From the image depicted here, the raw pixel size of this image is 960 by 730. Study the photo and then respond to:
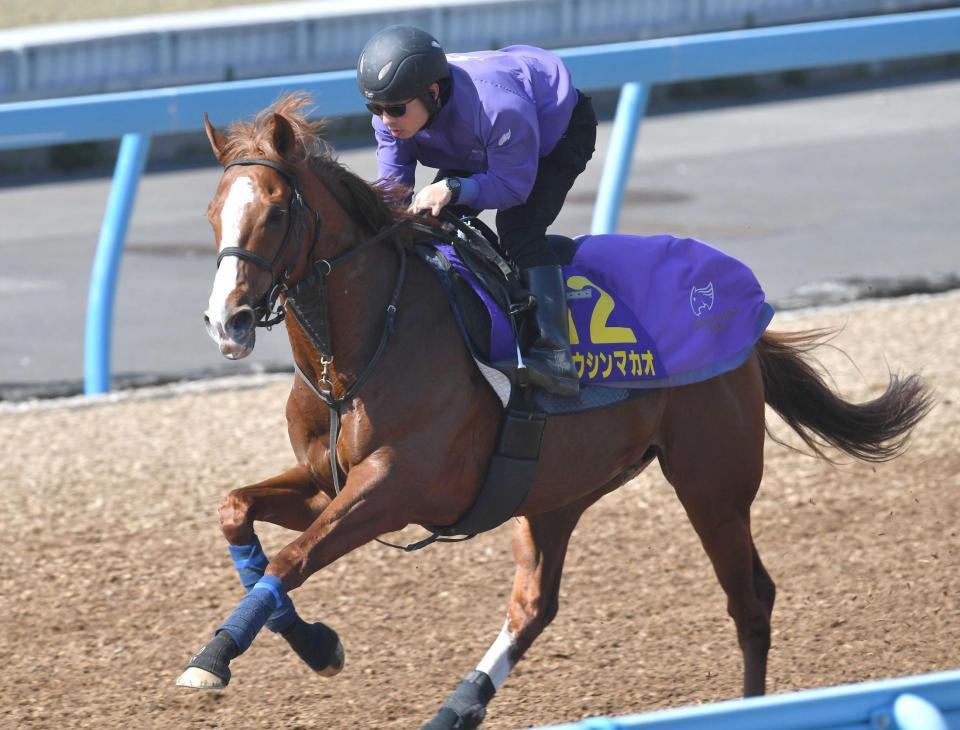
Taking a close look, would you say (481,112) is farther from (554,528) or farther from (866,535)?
(866,535)

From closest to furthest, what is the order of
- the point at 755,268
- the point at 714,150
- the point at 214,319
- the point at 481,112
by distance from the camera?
the point at 214,319, the point at 481,112, the point at 755,268, the point at 714,150

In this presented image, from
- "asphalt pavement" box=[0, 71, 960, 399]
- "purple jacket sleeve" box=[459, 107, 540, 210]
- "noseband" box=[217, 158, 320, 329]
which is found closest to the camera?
"noseband" box=[217, 158, 320, 329]

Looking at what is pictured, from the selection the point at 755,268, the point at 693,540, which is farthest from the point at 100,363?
the point at 755,268

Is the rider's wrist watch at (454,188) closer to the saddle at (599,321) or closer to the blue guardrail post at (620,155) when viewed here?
the saddle at (599,321)

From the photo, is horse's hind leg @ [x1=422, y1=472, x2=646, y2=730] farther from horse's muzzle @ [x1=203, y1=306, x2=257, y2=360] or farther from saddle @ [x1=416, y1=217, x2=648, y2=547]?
horse's muzzle @ [x1=203, y1=306, x2=257, y2=360]

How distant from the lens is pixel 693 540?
6.70 metres

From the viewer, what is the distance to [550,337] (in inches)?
182

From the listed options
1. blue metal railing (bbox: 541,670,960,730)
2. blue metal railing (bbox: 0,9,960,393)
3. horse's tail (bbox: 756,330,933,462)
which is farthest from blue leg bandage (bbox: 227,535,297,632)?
blue metal railing (bbox: 0,9,960,393)

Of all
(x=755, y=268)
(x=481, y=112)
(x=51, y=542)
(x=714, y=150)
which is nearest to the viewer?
(x=481, y=112)

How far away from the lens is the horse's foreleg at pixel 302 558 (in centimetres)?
394

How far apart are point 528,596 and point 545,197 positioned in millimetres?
1358

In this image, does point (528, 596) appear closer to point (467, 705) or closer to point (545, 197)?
point (467, 705)

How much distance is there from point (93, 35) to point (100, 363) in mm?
6122

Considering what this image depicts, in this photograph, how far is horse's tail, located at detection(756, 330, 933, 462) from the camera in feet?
18.2
